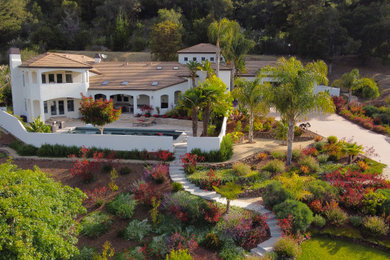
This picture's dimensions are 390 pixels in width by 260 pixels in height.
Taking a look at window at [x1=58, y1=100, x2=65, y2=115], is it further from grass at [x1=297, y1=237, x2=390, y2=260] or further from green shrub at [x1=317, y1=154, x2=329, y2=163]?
grass at [x1=297, y1=237, x2=390, y2=260]

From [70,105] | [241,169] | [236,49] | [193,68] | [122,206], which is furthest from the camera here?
[236,49]

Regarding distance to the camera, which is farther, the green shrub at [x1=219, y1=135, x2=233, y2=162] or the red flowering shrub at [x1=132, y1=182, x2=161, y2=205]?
the green shrub at [x1=219, y1=135, x2=233, y2=162]

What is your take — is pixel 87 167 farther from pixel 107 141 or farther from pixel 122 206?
pixel 122 206

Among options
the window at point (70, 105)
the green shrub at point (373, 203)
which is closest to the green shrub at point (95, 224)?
the green shrub at point (373, 203)

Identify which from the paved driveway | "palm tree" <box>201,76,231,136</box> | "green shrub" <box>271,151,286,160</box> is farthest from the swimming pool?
the paved driveway

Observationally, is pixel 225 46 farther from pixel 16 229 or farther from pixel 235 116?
pixel 16 229

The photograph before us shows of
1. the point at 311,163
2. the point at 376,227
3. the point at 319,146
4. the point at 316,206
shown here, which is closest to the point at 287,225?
the point at 316,206

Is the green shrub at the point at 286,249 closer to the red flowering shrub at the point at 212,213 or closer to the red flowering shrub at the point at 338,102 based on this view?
the red flowering shrub at the point at 212,213
